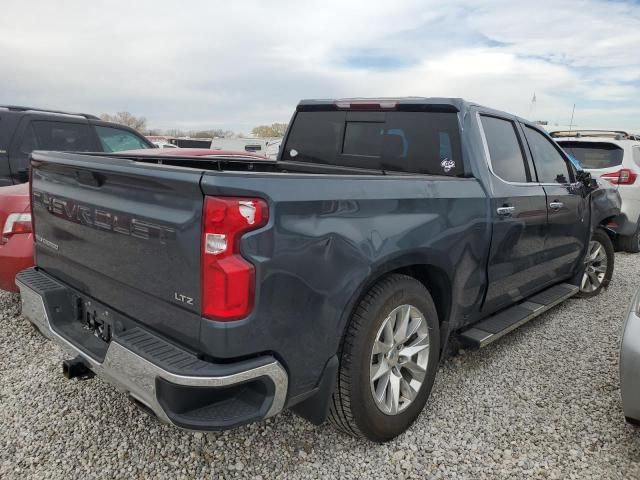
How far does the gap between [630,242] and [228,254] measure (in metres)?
8.06

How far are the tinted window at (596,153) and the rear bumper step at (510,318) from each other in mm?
4136

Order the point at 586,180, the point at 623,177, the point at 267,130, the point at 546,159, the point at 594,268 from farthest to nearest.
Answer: the point at 267,130
the point at 623,177
the point at 594,268
the point at 586,180
the point at 546,159

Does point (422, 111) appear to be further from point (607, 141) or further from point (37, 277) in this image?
point (607, 141)

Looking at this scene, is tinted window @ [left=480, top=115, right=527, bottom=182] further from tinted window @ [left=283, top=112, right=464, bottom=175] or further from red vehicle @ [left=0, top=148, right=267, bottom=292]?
red vehicle @ [left=0, top=148, right=267, bottom=292]

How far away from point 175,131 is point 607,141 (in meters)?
58.8

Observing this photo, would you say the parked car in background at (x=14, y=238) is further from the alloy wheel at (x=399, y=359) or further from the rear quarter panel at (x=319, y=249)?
the alloy wheel at (x=399, y=359)

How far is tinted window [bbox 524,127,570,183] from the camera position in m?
3.81

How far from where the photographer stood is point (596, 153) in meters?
7.66

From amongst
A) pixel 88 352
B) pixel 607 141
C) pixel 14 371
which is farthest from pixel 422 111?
pixel 607 141

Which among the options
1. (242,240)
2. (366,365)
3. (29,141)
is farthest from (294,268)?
(29,141)

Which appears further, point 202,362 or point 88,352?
point 88,352

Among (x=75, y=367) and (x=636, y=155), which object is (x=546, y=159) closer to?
(x=75, y=367)

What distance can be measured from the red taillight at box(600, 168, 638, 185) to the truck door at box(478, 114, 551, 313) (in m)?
4.60

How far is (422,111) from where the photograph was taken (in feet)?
10.5
